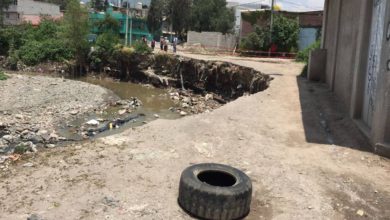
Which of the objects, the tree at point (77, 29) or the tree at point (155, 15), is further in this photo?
the tree at point (155, 15)

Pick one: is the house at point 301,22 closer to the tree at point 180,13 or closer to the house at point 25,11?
the tree at point 180,13

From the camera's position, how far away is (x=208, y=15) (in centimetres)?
5622

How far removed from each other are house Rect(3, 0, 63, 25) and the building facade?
158 ft

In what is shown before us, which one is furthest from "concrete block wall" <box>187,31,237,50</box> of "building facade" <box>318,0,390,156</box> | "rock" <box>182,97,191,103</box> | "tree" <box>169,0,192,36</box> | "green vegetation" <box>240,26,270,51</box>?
"building facade" <box>318,0,390,156</box>

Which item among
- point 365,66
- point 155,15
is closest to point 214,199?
point 365,66

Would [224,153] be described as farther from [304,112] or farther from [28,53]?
[28,53]

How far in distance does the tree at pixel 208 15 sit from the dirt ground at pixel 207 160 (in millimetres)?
45865

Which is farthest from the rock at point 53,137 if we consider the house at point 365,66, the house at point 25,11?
the house at point 25,11

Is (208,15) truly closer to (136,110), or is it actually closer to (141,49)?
(141,49)

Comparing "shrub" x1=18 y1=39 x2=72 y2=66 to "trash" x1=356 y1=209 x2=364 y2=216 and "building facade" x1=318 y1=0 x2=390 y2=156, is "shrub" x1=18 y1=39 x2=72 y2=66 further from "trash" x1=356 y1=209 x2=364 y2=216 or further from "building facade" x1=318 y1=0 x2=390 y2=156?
"trash" x1=356 y1=209 x2=364 y2=216

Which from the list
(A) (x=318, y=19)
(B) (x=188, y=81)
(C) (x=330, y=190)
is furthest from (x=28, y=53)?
(C) (x=330, y=190)

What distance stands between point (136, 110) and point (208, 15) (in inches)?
1502

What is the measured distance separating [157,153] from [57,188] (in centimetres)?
217

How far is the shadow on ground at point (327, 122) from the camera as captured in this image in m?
9.31
